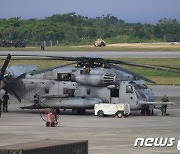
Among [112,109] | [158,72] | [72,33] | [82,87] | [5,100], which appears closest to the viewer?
[112,109]

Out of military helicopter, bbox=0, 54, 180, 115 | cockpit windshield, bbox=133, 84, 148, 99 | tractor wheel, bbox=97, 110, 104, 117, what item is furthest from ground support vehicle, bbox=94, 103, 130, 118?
cockpit windshield, bbox=133, 84, 148, 99

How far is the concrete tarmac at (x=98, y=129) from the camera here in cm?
2970

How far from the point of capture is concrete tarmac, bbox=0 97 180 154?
2970 centimetres

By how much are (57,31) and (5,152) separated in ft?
454

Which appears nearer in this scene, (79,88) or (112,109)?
(112,109)

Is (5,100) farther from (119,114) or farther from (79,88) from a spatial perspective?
(119,114)

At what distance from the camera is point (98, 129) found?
36.4 meters

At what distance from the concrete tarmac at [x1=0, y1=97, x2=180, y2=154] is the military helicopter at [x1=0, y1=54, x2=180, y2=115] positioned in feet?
2.55

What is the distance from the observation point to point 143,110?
44094 mm

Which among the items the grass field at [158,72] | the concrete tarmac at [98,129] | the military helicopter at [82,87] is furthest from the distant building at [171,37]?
the military helicopter at [82,87]

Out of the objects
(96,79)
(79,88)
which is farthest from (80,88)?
(96,79)

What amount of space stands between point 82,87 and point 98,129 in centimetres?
847

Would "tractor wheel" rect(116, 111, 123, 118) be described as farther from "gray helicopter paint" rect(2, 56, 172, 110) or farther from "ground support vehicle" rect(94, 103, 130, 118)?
"gray helicopter paint" rect(2, 56, 172, 110)

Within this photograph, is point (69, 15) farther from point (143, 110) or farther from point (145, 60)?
point (143, 110)
